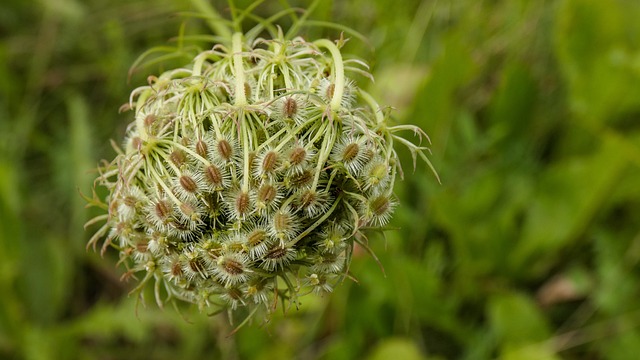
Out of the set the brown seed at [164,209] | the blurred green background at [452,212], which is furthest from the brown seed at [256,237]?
the blurred green background at [452,212]

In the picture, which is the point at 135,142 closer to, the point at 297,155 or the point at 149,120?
the point at 149,120

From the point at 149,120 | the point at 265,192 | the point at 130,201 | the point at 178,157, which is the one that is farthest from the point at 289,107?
the point at 130,201

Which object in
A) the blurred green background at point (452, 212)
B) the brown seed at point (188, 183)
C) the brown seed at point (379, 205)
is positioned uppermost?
the brown seed at point (188, 183)

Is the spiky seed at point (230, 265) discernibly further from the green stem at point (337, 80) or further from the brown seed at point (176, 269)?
the green stem at point (337, 80)

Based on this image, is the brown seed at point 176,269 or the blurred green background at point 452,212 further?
the blurred green background at point 452,212

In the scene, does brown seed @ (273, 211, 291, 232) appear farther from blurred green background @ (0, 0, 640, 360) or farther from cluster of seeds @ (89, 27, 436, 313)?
blurred green background @ (0, 0, 640, 360)

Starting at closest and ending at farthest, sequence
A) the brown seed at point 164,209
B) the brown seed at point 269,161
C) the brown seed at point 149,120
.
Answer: the brown seed at point 269,161
the brown seed at point 164,209
the brown seed at point 149,120

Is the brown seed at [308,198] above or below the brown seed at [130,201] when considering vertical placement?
above

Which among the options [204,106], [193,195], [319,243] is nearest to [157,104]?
[204,106]
